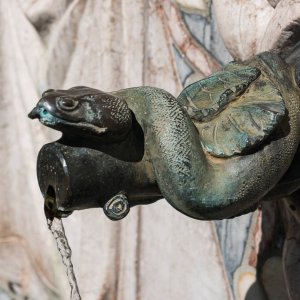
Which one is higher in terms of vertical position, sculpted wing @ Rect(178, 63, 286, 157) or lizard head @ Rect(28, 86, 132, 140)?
lizard head @ Rect(28, 86, 132, 140)

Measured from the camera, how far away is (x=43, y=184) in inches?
31.8

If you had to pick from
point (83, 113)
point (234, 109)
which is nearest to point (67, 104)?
point (83, 113)

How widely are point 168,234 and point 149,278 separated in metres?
0.09

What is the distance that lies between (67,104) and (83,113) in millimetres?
14

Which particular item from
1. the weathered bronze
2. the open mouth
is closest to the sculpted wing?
the weathered bronze

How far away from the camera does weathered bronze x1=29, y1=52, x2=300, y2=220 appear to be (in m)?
0.78

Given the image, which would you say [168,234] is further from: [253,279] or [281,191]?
[281,191]

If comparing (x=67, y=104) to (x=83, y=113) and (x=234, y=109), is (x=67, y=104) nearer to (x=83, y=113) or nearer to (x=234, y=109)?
(x=83, y=113)

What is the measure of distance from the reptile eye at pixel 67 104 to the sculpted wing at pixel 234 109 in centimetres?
13

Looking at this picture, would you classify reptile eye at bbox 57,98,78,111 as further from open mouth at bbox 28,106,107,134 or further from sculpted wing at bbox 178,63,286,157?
sculpted wing at bbox 178,63,286,157

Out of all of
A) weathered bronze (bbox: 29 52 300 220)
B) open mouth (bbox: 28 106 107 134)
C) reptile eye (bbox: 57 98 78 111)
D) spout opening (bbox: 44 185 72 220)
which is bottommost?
spout opening (bbox: 44 185 72 220)

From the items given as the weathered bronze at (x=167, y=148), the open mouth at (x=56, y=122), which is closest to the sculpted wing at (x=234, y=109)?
the weathered bronze at (x=167, y=148)

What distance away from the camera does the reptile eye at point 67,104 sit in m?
0.76

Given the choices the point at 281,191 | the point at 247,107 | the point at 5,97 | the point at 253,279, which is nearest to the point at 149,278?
the point at 253,279
